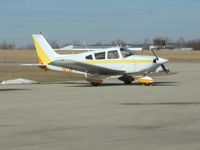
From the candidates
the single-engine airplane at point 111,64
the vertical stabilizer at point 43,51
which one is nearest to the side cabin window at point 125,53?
the single-engine airplane at point 111,64

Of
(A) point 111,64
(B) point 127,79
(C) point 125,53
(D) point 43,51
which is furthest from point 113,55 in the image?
(D) point 43,51

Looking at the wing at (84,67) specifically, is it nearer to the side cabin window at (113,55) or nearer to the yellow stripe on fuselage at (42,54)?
the side cabin window at (113,55)

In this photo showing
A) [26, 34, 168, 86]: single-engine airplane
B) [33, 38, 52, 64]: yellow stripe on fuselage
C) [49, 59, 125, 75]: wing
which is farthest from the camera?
[33, 38, 52, 64]: yellow stripe on fuselage

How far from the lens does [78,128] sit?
1216 cm

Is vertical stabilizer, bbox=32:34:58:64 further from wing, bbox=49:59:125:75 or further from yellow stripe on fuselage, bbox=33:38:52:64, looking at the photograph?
wing, bbox=49:59:125:75

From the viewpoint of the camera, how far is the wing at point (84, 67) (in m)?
29.7

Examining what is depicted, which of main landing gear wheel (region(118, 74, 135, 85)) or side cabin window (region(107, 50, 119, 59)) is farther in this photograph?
main landing gear wheel (region(118, 74, 135, 85))

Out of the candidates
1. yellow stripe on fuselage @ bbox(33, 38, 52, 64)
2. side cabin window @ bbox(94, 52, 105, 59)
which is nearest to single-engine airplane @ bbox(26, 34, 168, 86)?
side cabin window @ bbox(94, 52, 105, 59)

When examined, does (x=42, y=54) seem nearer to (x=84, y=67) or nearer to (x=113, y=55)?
(x=84, y=67)

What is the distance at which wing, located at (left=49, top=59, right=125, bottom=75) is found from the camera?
97.6 ft

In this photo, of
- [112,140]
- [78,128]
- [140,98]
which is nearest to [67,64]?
[140,98]

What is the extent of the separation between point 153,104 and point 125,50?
12828mm

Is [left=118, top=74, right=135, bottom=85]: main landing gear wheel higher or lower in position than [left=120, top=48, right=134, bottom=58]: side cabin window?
lower

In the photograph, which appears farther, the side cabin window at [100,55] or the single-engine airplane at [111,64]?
the side cabin window at [100,55]
